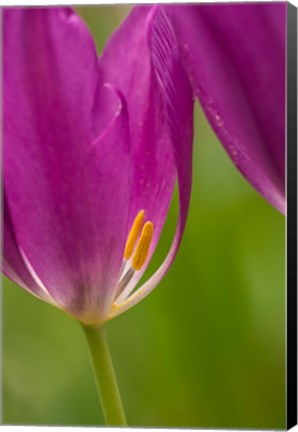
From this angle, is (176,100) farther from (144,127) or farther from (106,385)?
(106,385)

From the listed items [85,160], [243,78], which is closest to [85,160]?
[85,160]

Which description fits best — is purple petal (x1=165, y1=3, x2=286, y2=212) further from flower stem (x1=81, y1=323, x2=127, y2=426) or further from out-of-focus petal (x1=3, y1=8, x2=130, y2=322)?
flower stem (x1=81, y1=323, x2=127, y2=426)

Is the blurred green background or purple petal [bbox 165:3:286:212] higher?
purple petal [bbox 165:3:286:212]

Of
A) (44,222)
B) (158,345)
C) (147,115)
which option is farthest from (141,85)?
(158,345)

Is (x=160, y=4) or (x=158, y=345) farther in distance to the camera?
(x=158, y=345)

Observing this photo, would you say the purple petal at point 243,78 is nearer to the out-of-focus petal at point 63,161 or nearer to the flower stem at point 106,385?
the out-of-focus petal at point 63,161

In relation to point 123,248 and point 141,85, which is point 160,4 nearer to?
point 141,85

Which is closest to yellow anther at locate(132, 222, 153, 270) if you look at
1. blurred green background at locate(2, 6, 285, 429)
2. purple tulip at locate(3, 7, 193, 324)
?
purple tulip at locate(3, 7, 193, 324)

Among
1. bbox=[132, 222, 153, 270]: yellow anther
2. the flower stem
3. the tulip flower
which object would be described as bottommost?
the flower stem
